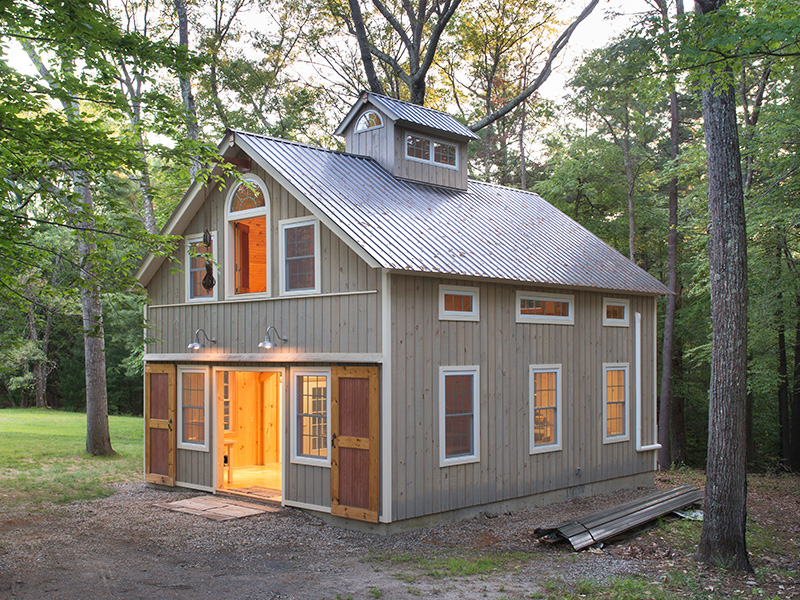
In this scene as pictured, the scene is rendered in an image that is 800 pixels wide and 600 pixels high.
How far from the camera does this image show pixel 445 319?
11.3 metres

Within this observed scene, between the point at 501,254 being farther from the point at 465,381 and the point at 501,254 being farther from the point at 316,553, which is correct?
the point at 316,553

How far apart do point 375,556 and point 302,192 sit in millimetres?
5365

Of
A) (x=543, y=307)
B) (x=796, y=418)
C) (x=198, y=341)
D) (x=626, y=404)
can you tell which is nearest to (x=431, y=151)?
(x=543, y=307)

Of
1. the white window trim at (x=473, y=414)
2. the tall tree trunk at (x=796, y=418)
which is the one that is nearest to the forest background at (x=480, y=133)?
the tall tree trunk at (x=796, y=418)

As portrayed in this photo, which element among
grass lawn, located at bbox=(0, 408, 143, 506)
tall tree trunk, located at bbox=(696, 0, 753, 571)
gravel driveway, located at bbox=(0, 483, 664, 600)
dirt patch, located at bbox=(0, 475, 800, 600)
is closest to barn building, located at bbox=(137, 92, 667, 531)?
gravel driveway, located at bbox=(0, 483, 664, 600)

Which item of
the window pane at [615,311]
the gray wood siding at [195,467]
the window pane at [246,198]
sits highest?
the window pane at [246,198]

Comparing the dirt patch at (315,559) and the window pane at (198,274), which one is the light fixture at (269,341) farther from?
the dirt patch at (315,559)

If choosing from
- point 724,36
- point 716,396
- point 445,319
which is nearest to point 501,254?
point 445,319

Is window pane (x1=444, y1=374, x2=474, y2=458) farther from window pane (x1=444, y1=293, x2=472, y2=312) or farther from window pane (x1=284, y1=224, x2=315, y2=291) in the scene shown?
window pane (x1=284, y1=224, x2=315, y2=291)

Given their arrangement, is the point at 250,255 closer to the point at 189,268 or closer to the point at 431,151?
the point at 189,268

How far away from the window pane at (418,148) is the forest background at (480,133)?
359cm

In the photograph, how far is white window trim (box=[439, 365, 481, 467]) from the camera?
1114 centimetres

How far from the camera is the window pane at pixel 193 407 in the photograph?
523 inches

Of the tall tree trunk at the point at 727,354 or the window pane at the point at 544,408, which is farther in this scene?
the window pane at the point at 544,408
